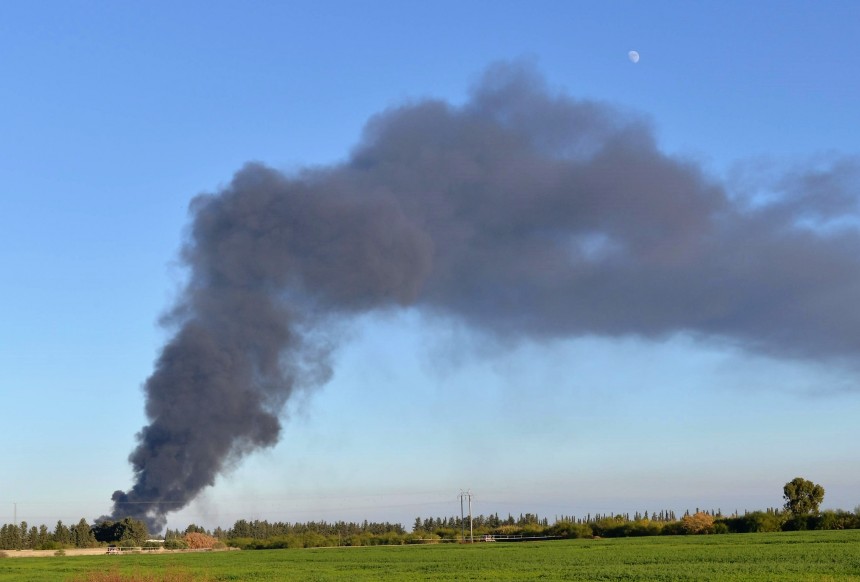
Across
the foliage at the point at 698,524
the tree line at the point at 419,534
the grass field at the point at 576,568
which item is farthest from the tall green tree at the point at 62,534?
the foliage at the point at 698,524

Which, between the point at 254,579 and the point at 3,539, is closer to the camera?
the point at 254,579

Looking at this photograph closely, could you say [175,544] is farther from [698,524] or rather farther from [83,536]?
[698,524]

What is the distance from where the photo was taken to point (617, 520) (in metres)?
116

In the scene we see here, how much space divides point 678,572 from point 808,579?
259 inches

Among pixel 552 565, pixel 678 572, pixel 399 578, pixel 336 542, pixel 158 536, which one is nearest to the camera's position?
pixel 678 572

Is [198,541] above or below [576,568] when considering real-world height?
below

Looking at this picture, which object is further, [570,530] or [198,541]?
[570,530]

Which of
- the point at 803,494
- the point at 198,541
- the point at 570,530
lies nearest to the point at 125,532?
the point at 198,541

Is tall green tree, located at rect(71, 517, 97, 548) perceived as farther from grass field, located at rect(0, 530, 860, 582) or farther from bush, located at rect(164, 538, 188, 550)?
grass field, located at rect(0, 530, 860, 582)

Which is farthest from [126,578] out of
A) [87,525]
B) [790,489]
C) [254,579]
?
[790,489]

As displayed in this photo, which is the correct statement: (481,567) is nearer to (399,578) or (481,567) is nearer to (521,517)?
(399,578)

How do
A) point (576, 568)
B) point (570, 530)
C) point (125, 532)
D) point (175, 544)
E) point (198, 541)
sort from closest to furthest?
point (576, 568) < point (125, 532) < point (175, 544) < point (198, 541) < point (570, 530)

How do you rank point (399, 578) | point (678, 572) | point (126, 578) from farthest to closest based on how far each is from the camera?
1. point (399, 578)
2. point (678, 572)
3. point (126, 578)

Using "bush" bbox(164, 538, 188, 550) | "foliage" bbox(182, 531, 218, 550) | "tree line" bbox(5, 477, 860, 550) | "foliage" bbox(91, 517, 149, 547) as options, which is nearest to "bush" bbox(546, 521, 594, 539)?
"tree line" bbox(5, 477, 860, 550)
